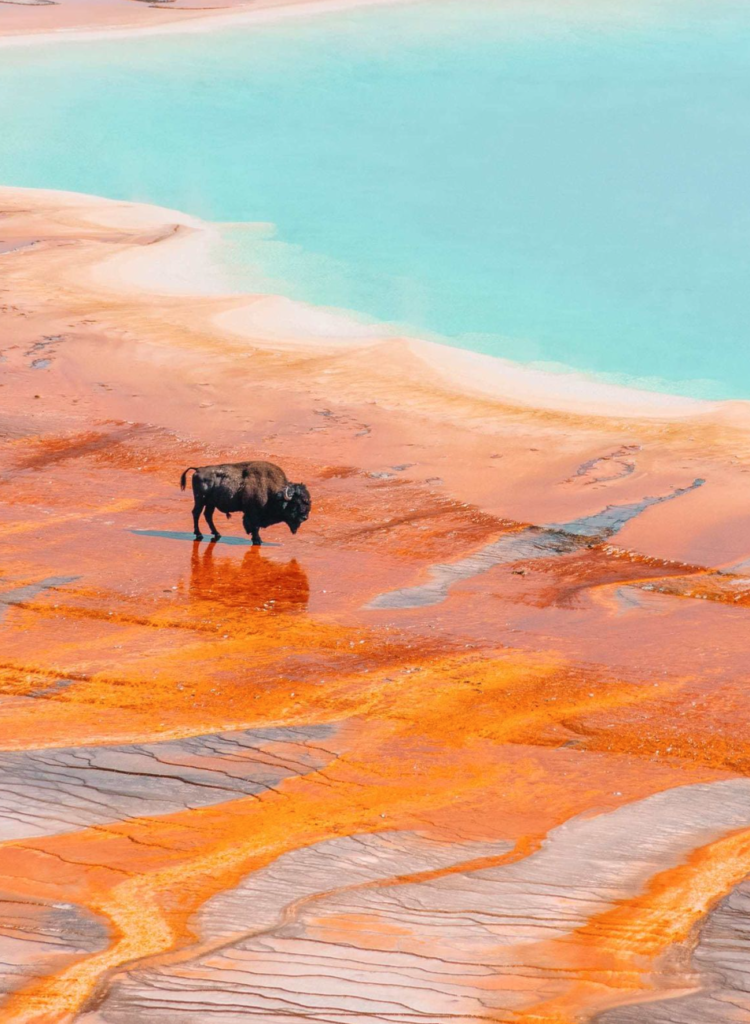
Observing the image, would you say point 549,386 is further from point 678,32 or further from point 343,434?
point 678,32

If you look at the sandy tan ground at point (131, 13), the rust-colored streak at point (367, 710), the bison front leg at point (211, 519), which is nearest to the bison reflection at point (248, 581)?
the rust-colored streak at point (367, 710)

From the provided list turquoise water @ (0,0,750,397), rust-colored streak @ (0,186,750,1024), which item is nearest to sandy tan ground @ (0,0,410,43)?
turquoise water @ (0,0,750,397)

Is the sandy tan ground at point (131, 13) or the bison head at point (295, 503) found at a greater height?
the sandy tan ground at point (131, 13)

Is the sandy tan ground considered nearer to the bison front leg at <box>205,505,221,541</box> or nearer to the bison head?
the bison front leg at <box>205,505,221,541</box>

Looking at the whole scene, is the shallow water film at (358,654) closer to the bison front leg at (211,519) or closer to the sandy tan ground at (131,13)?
the bison front leg at (211,519)

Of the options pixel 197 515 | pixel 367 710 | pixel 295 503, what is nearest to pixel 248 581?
pixel 295 503

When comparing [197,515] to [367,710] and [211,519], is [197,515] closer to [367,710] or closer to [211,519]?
[211,519]
